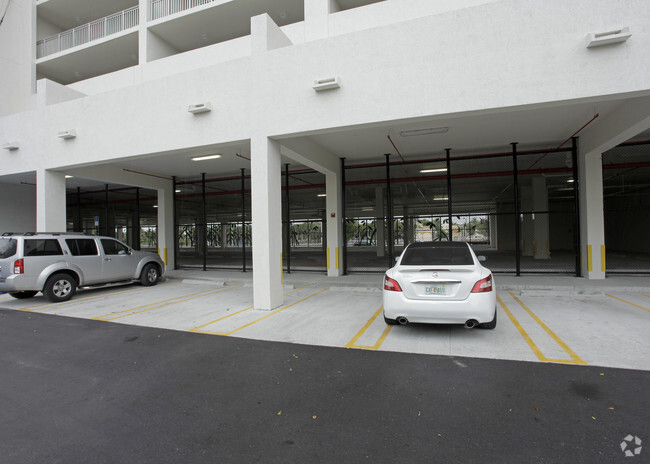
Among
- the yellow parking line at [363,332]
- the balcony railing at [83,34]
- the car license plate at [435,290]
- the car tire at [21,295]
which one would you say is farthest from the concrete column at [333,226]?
the balcony railing at [83,34]

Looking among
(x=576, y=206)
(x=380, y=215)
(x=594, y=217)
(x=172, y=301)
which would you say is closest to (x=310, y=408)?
(x=172, y=301)

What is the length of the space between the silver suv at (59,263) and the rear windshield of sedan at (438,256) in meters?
8.50

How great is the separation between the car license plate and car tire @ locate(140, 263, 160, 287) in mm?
9410

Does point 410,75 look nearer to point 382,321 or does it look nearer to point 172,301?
point 382,321

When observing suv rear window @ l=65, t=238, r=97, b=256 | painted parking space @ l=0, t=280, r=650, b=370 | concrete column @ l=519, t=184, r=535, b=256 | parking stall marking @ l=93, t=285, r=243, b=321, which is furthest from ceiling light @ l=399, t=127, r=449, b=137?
A: concrete column @ l=519, t=184, r=535, b=256

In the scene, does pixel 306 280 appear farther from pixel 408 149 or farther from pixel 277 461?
pixel 277 461

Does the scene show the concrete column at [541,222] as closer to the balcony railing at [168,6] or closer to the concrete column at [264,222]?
the concrete column at [264,222]

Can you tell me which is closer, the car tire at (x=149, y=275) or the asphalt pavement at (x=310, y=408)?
the asphalt pavement at (x=310, y=408)

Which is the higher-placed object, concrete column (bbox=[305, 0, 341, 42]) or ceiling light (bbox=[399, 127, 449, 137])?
concrete column (bbox=[305, 0, 341, 42])

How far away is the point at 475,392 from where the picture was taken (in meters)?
3.43

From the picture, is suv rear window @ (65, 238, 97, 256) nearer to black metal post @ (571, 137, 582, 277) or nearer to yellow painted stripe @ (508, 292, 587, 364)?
yellow painted stripe @ (508, 292, 587, 364)

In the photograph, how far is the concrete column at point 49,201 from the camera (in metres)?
10.4

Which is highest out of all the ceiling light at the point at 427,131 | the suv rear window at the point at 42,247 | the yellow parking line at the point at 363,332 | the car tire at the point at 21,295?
the ceiling light at the point at 427,131

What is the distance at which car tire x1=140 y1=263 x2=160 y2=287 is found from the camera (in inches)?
430
